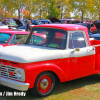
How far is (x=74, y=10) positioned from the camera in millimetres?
48094

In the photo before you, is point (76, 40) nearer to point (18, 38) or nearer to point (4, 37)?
point (18, 38)

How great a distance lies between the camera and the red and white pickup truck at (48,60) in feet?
13.4

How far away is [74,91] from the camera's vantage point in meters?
5.06

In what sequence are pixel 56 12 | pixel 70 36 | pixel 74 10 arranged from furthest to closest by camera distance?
pixel 74 10 → pixel 56 12 → pixel 70 36

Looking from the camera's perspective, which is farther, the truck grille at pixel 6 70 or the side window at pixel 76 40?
the side window at pixel 76 40

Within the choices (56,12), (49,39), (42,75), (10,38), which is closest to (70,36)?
(49,39)

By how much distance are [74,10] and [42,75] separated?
1789 inches

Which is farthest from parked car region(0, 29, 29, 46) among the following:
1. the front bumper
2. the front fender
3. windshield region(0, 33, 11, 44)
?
the front fender

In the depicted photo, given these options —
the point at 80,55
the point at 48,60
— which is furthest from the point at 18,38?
the point at 48,60

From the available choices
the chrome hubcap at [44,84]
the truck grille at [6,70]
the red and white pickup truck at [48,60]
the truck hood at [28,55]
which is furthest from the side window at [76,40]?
the truck grille at [6,70]

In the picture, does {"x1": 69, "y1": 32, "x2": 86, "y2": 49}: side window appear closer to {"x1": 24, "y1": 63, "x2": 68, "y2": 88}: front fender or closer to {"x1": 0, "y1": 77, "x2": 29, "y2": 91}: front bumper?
{"x1": 24, "y1": 63, "x2": 68, "y2": 88}: front fender

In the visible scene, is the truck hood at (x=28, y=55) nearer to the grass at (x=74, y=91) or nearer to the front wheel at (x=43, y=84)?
the front wheel at (x=43, y=84)

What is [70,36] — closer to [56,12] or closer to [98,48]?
[98,48]

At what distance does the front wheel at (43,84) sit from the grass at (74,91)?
0.45 feet
